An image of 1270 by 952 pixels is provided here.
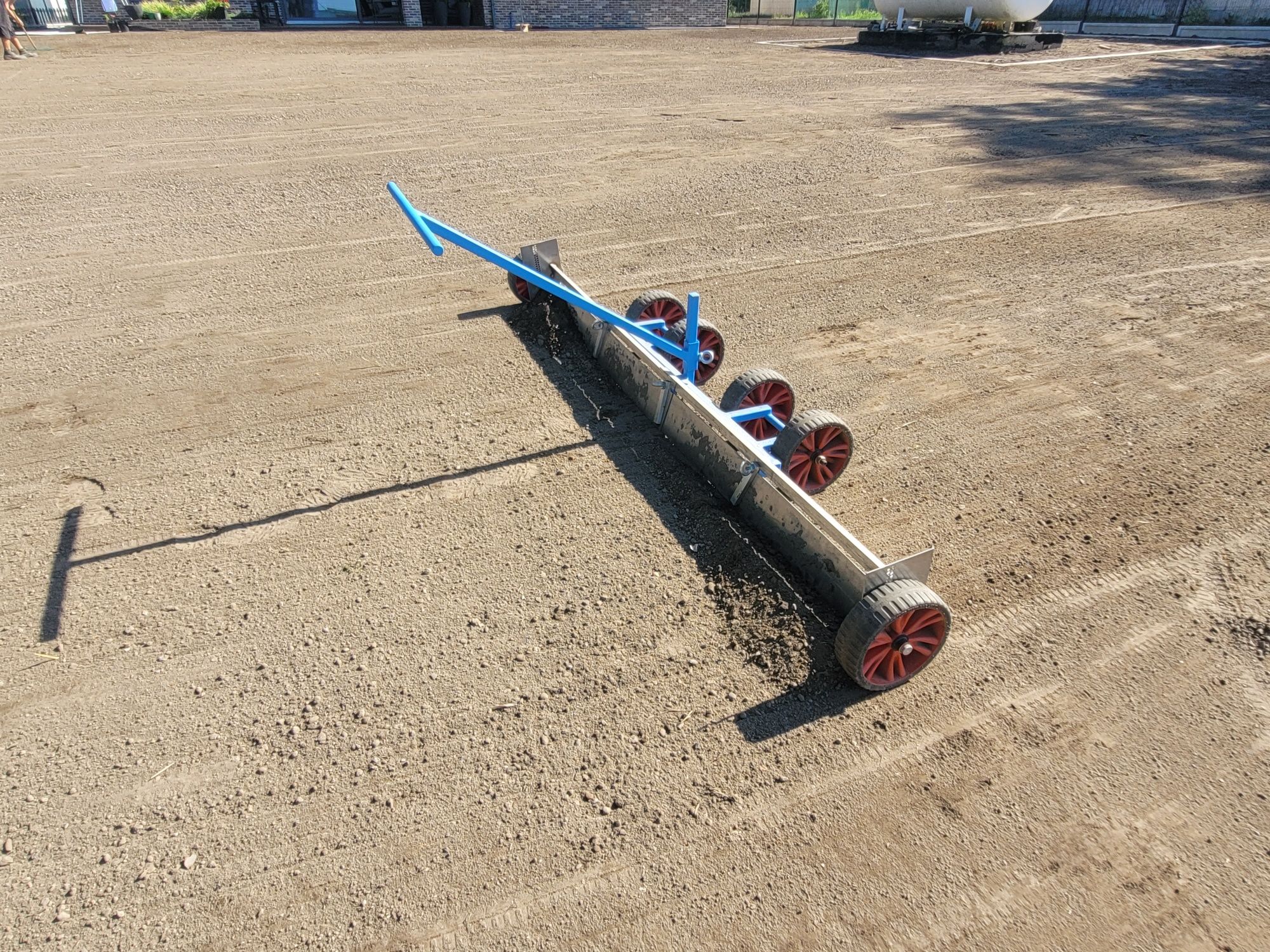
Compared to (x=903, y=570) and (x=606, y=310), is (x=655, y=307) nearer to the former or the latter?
(x=606, y=310)

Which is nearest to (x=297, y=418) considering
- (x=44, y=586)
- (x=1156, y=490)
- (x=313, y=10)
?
(x=44, y=586)

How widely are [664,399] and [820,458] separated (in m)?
1.07

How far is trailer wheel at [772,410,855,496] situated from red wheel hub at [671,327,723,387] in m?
1.22

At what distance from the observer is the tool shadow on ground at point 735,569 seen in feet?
11.7

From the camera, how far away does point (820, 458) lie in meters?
4.70

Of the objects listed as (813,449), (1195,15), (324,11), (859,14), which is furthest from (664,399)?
(859,14)

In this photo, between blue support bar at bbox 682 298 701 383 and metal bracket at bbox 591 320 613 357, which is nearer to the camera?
blue support bar at bbox 682 298 701 383

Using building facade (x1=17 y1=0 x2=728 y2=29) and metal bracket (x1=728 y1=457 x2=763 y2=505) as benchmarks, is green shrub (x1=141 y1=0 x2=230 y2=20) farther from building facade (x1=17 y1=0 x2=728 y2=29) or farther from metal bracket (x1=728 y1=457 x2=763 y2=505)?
metal bracket (x1=728 y1=457 x2=763 y2=505)

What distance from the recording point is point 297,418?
5516 mm

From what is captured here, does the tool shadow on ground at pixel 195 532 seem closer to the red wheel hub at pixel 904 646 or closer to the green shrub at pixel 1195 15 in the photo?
the red wheel hub at pixel 904 646

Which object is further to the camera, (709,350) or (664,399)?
(709,350)

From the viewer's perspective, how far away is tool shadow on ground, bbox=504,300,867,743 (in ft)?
11.7

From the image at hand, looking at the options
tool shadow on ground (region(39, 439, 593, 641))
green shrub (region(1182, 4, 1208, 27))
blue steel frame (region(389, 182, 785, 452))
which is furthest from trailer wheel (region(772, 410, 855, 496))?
green shrub (region(1182, 4, 1208, 27))

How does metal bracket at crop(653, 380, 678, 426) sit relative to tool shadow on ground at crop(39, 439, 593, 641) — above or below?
above
